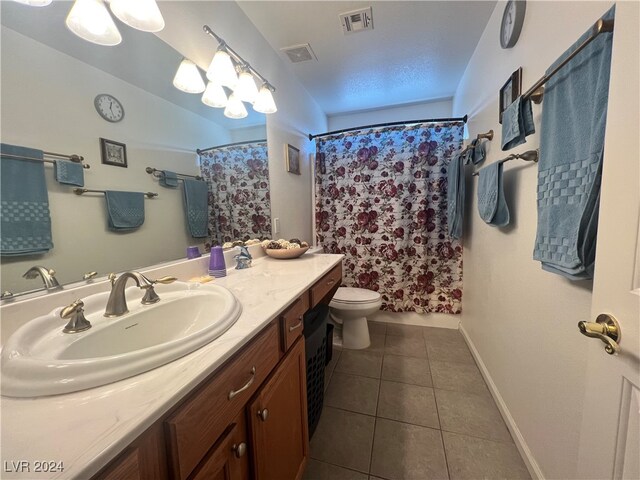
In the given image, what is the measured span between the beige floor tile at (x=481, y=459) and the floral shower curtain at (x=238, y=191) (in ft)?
5.16

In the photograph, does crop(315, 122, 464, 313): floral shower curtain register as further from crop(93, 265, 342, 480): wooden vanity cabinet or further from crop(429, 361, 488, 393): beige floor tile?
crop(93, 265, 342, 480): wooden vanity cabinet

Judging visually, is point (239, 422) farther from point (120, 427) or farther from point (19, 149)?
point (19, 149)

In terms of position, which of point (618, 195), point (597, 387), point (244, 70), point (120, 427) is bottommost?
point (597, 387)

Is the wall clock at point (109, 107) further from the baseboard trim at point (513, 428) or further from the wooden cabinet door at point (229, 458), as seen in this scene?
the baseboard trim at point (513, 428)

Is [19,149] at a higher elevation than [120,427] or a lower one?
higher

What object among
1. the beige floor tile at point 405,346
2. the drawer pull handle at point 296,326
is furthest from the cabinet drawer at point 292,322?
the beige floor tile at point 405,346

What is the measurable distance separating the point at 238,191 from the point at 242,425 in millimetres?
1228

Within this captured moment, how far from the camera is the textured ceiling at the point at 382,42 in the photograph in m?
1.46

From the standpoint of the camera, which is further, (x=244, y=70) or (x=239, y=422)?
(x=244, y=70)

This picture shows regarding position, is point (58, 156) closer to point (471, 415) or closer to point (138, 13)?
point (138, 13)

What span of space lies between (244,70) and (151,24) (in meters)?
A: 0.59

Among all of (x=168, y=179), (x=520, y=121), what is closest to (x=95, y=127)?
(x=168, y=179)

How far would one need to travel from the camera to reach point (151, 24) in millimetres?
861

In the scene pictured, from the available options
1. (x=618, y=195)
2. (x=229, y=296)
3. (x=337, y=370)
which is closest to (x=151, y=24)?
(x=229, y=296)
